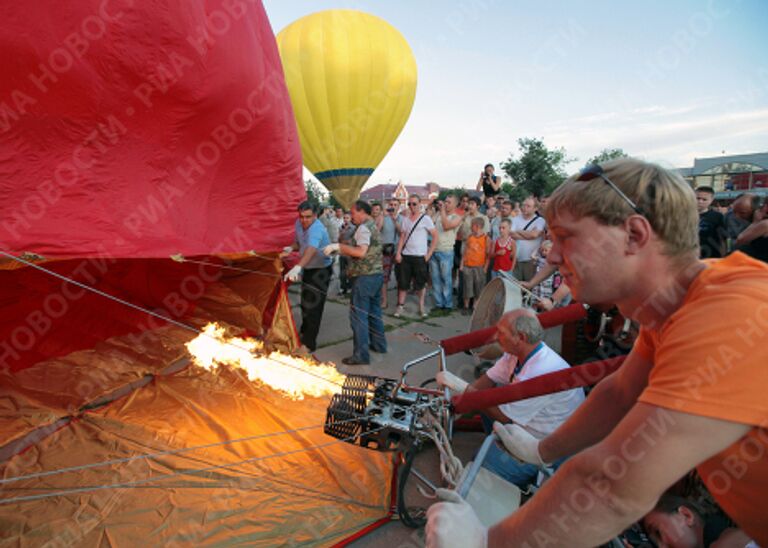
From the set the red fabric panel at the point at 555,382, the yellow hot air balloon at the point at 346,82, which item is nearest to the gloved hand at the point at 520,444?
the red fabric panel at the point at 555,382

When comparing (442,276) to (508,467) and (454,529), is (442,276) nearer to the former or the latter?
(508,467)

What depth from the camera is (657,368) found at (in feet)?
2.73

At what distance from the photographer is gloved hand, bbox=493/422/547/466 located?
1.75 meters

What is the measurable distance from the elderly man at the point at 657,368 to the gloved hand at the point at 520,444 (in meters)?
0.69

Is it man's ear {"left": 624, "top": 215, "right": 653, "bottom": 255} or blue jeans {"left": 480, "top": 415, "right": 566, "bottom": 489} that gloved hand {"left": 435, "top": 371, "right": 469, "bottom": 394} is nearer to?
blue jeans {"left": 480, "top": 415, "right": 566, "bottom": 489}

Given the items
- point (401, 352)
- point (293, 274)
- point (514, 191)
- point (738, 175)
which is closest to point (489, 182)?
point (401, 352)

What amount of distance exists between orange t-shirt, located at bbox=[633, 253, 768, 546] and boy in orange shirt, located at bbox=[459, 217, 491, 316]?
20.2ft

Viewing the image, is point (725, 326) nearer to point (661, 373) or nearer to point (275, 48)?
point (661, 373)

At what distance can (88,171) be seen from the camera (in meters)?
2.63

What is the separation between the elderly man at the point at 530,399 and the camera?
2422mm

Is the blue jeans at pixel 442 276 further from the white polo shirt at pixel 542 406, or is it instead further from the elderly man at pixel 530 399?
the white polo shirt at pixel 542 406

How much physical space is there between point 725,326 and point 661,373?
139 millimetres

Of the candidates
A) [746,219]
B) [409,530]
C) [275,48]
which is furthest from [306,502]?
[746,219]

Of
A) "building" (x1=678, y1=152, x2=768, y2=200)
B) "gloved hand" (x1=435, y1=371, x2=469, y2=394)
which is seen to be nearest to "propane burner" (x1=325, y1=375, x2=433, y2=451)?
"gloved hand" (x1=435, y1=371, x2=469, y2=394)
